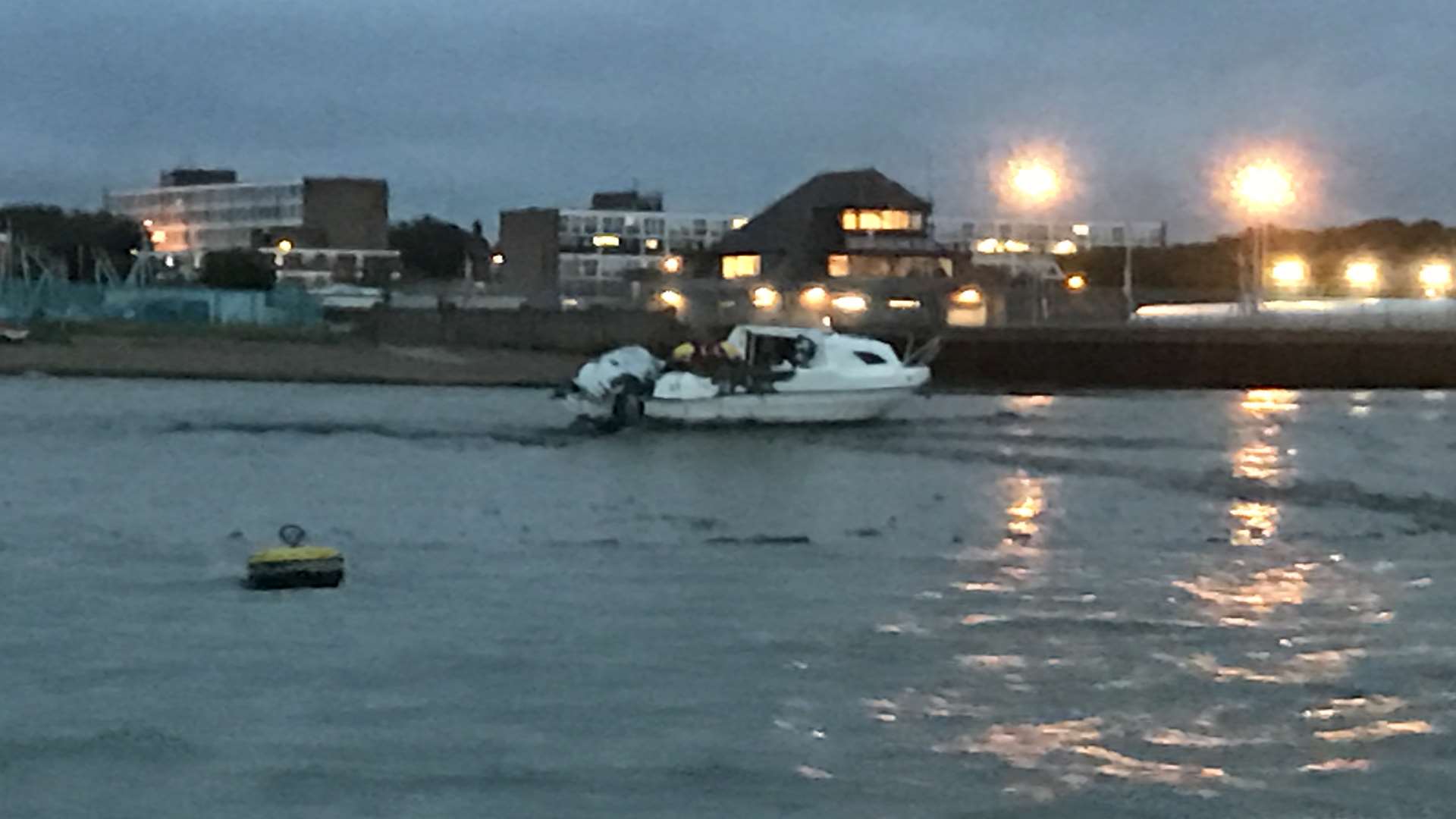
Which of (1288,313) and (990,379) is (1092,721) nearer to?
(990,379)

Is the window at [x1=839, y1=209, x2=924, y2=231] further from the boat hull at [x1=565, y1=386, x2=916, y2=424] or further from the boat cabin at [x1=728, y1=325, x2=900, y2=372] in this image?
the boat cabin at [x1=728, y1=325, x2=900, y2=372]

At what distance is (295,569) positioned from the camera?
18.0m

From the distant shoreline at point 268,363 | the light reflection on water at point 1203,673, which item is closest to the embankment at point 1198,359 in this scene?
the distant shoreline at point 268,363

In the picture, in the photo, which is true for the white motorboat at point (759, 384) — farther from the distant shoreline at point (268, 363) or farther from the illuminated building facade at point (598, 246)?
the illuminated building facade at point (598, 246)

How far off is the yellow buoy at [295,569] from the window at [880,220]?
255ft

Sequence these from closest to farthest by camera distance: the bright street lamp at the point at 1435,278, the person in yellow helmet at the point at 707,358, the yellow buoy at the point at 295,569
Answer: the yellow buoy at the point at 295,569, the person in yellow helmet at the point at 707,358, the bright street lamp at the point at 1435,278

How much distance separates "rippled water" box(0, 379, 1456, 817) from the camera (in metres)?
11.7

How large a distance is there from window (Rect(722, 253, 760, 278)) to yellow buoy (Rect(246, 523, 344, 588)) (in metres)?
78.9

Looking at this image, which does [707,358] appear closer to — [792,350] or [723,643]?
[792,350]

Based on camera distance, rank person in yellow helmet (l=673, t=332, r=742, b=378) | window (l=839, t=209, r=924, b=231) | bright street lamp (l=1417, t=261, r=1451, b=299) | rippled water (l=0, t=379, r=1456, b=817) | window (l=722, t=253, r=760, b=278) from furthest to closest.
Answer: window (l=722, t=253, r=760, b=278) < window (l=839, t=209, r=924, b=231) < bright street lamp (l=1417, t=261, r=1451, b=299) < person in yellow helmet (l=673, t=332, r=742, b=378) < rippled water (l=0, t=379, r=1456, b=817)

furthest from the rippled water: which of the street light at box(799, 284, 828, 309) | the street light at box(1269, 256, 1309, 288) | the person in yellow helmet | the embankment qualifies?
the street light at box(1269, 256, 1309, 288)

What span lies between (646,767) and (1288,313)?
6222cm

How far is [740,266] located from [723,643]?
84172 millimetres

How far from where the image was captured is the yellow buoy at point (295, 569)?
59.1 ft
